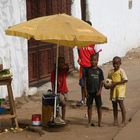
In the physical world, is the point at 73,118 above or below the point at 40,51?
below

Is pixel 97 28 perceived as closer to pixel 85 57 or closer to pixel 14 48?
pixel 85 57

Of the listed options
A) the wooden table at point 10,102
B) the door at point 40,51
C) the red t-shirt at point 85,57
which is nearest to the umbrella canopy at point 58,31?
the wooden table at point 10,102

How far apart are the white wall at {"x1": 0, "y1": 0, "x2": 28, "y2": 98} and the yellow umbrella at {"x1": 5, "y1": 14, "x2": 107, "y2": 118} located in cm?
271

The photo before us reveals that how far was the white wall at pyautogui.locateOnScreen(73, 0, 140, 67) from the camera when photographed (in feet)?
59.6

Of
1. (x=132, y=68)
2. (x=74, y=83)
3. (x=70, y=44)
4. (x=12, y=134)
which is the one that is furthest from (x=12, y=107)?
(x=132, y=68)

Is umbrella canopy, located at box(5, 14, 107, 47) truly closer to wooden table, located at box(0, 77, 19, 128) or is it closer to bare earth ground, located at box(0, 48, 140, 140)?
wooden table, located at box(0, 77, 19, 128)

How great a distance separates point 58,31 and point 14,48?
3.53 m

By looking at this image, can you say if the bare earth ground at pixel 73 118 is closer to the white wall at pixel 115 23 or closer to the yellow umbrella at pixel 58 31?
the yellow umbrella at pixel 58 31

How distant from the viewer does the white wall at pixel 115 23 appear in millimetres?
18156

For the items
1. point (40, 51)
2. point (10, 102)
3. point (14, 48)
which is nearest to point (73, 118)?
point (10, 102)

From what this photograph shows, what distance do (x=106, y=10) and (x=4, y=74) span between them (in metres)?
10.8

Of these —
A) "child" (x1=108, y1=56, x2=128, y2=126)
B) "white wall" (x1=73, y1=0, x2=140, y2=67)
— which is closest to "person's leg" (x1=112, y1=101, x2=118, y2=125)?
"child" (x1=108, y1=56, x2=128, y2=126)

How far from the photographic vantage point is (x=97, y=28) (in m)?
18.0

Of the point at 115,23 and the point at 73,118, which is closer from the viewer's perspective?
the point at 73,118
